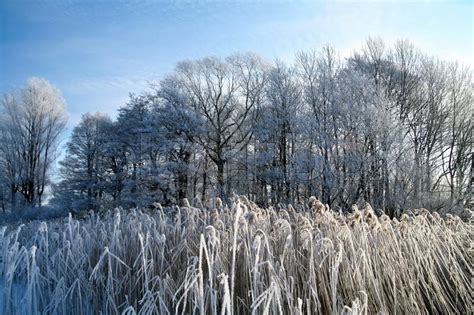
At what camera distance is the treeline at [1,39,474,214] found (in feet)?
48.1

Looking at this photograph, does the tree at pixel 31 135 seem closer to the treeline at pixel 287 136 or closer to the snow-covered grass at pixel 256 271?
the treeline at pixel 287 136

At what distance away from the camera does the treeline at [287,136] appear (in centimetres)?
1466

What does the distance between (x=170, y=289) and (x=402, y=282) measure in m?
1.34

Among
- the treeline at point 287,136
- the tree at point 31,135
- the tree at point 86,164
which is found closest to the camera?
the treeline at point 287,136

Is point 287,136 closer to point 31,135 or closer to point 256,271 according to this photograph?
point 31,135

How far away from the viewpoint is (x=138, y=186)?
17312 mm

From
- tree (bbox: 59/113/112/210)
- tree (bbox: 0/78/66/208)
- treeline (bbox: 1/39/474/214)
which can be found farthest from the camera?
tree (bbox: 59/113/112/210)

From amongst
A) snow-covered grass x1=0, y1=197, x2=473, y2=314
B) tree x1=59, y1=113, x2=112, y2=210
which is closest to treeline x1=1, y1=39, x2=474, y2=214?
tree x1=59, y1=113, x2=112, y2=210

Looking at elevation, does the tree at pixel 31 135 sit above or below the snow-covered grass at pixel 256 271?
above

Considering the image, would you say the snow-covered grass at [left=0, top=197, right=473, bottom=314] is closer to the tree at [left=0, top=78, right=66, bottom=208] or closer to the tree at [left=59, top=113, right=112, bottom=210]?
the tree at [left=0, top=78, right=66, bottom=208]

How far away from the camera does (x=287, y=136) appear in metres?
17.6

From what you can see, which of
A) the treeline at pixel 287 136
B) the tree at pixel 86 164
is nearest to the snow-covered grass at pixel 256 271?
the treeline at pixel 287 136

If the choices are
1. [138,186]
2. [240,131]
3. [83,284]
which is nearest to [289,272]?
[83,284]

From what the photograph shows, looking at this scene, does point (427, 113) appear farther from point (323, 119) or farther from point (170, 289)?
point (170, 289)
